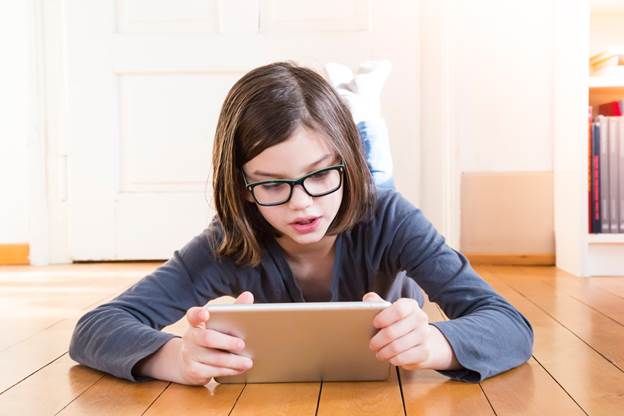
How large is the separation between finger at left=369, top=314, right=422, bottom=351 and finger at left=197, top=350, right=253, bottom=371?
17cm

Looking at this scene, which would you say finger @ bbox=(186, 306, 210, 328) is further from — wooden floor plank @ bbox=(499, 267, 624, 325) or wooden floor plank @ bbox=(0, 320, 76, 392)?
wooden floor plank @ bbox=(499, 267, 624, 325)

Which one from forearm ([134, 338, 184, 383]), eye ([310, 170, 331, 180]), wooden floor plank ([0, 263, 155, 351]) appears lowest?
wooden floor plank ([0, 263, 155, 351])

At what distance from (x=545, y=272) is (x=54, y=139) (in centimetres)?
175

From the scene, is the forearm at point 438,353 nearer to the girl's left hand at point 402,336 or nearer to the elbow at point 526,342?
the girl's left hand at point 402,336

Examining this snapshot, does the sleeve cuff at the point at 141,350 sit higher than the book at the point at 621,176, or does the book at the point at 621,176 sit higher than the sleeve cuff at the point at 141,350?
the book at the point at 621,176

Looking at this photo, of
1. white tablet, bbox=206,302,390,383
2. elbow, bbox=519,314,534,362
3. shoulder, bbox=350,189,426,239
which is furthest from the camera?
shoulder, bbox=350,189,426,239

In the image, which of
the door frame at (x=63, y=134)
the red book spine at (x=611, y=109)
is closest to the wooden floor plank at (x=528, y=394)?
the red book spine at (x=611, y=109)

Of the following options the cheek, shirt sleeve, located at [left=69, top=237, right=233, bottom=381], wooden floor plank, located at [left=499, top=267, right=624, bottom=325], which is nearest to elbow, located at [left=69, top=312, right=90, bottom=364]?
shirt sleeve, located at [left=69, top=237, right=233, bottom=381]

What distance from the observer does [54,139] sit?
2.84m

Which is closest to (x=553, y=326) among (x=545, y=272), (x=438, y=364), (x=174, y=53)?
(x=438, y=364)

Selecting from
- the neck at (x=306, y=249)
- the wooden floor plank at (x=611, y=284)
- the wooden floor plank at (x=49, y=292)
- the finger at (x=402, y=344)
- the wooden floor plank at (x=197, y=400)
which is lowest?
the wooden floor plank at (x=611, y=284)

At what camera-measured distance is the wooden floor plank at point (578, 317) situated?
130cm

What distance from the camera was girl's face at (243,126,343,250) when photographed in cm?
106

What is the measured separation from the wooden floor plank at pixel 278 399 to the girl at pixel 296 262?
0.14 ft
